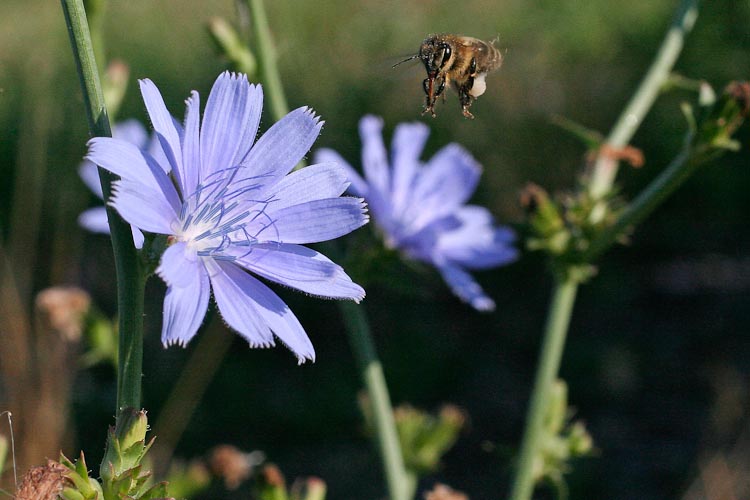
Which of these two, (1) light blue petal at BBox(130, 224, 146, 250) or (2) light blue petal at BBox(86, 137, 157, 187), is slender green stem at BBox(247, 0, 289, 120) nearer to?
(1) light blue petal at BBox(130, 224, 146, 250)

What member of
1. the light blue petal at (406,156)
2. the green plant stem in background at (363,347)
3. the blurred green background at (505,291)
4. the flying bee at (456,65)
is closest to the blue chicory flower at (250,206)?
the flying bee at (456,65)

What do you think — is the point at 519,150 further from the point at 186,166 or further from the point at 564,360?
the point at 186,166

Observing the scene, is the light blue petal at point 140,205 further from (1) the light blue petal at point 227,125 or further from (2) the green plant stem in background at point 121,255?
(1) the light blue petal at point 227,125

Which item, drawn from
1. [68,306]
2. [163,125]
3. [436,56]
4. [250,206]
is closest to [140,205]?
[163,125]

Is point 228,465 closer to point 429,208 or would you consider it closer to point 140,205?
point 429,208

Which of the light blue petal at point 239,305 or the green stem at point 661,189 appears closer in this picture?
the light blue petal at point 239,305
